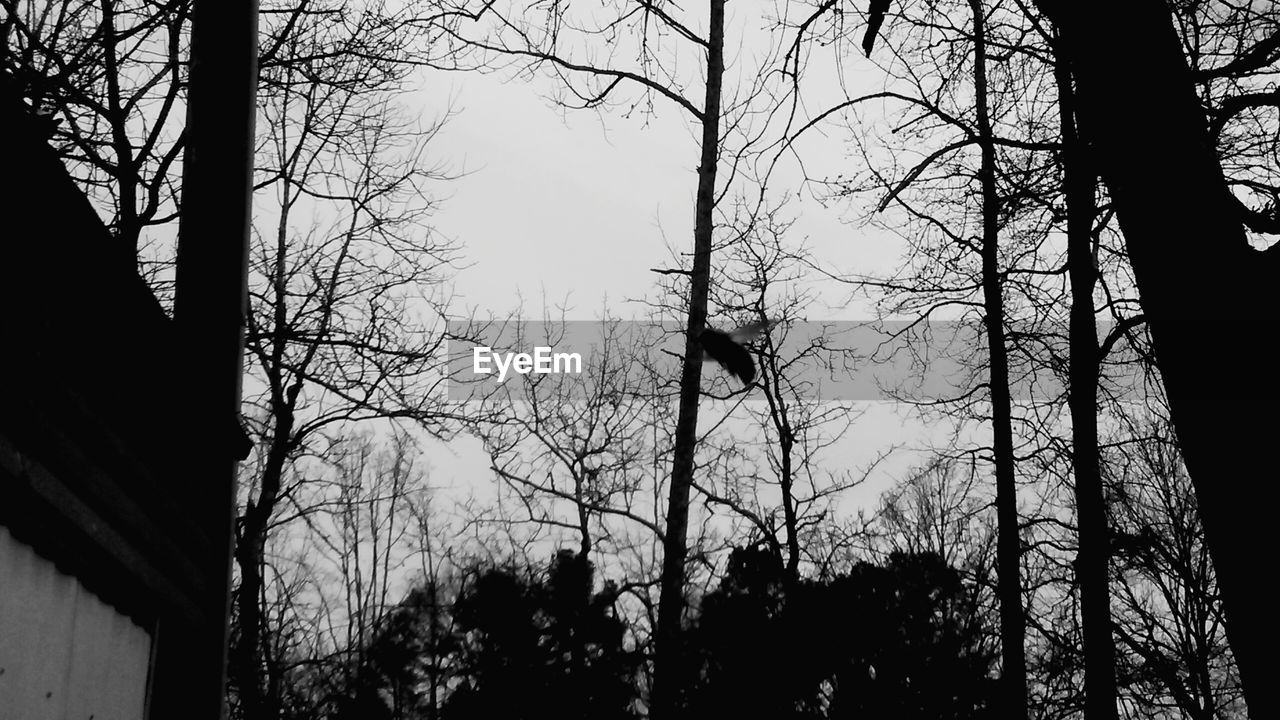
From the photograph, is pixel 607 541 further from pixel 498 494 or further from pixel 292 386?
pixel 292 386

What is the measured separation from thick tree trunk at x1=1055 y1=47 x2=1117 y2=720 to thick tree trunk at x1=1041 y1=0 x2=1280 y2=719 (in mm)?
5473

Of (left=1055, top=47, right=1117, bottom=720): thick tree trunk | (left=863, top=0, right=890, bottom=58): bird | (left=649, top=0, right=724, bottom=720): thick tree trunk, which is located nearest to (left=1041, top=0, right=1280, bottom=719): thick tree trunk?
(left=863, top=0, right=890, bottom=58): bird

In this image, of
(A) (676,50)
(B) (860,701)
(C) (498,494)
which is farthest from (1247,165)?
(C) (498,494)

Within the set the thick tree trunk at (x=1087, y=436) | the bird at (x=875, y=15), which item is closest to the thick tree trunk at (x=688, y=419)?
the thick tree trunk at (x=1087, y=436)

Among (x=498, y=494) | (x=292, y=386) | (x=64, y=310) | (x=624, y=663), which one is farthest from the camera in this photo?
(x=498, y=494)

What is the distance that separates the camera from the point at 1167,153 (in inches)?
117

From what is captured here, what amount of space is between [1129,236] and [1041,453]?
9.47m

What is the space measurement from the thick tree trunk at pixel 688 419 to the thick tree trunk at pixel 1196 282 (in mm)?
7947

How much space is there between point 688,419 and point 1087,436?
383cm

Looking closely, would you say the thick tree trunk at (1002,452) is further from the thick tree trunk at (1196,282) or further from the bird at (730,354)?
the thick tree trunk at (1196,282)

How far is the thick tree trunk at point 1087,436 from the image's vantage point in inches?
348

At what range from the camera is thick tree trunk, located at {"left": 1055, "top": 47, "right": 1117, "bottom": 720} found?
29.0ft

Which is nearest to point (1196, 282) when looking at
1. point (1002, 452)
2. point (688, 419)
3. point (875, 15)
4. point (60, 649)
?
point (875, 15)

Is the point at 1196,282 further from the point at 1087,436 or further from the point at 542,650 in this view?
the point at 542,650
